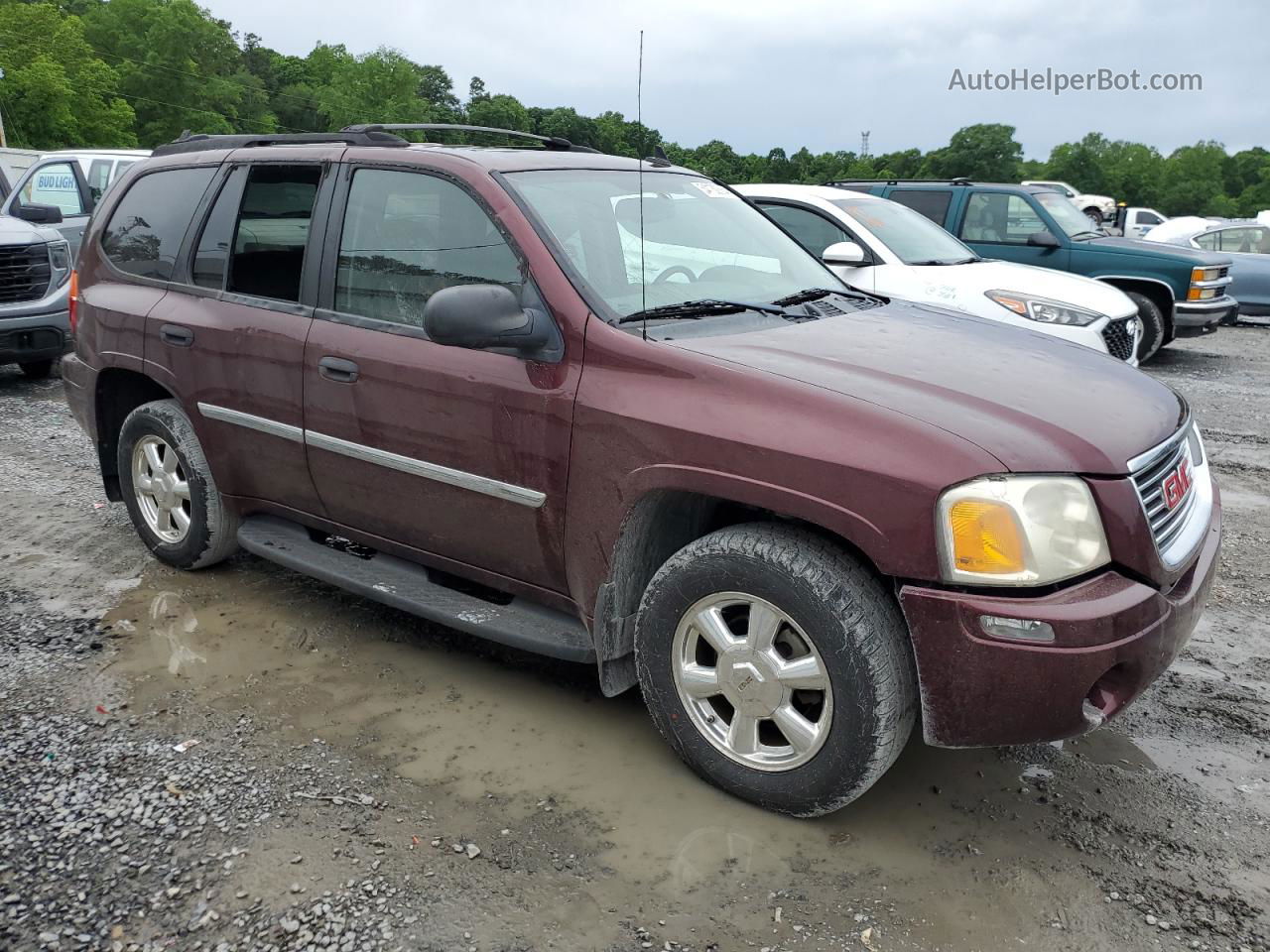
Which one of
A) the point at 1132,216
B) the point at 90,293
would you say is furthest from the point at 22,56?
the point at 90,293

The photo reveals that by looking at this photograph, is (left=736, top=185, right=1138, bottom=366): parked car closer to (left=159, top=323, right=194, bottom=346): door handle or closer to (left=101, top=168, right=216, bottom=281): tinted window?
(left=101, top=168, right=216, bottom=281): tinted window

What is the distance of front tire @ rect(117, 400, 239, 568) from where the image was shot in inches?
171

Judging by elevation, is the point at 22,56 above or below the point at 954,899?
above

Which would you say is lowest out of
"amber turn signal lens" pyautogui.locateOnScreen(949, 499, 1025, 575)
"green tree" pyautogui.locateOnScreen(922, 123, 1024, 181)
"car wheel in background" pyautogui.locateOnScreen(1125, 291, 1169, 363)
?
"car wheel in background" pyautogui.locateOnScreen(1125, 291, 1169, 363)

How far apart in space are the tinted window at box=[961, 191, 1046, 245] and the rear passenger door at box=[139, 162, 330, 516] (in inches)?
325

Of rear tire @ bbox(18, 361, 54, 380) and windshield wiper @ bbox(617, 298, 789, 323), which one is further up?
windshield wiper @ bbox(617, 298, 789, 323)

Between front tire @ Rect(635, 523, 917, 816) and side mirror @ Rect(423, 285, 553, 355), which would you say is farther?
side mirror @ Rect(423, 285, 553, 355)

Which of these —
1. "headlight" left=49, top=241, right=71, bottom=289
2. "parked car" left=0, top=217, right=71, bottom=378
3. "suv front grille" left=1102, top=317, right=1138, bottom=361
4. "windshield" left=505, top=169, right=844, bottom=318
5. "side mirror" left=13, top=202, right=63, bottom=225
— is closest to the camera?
"windshield" left=505, top=169, right=844, bottom=318

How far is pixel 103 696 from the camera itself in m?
3.58

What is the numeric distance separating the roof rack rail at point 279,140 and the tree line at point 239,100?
3828 cm

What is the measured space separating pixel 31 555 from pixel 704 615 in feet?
11.7

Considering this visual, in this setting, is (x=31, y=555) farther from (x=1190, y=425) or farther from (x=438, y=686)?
(x=1190, y=425)

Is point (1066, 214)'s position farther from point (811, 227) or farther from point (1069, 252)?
point (811, 227)

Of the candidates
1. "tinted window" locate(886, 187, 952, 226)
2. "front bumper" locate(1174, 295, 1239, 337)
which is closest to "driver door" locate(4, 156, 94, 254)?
"tinted window" locate(886, 187, 952, 226)
